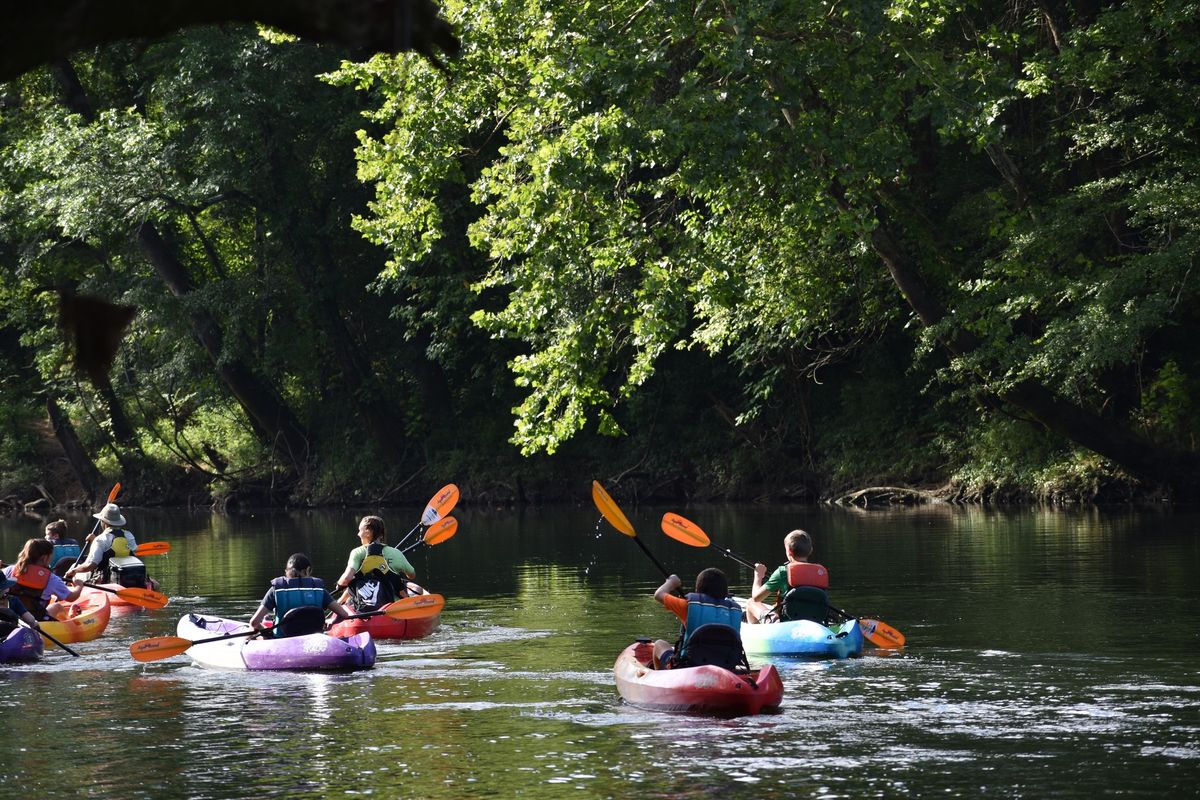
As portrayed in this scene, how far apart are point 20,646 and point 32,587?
1315 mm

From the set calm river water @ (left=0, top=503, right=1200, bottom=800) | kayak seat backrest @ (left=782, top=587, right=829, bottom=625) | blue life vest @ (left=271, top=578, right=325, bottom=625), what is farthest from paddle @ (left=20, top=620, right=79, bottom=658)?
kayak seat backrest @ (left=782, top=587, right=829, bottom=625)

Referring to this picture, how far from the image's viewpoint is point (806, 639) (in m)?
13.3

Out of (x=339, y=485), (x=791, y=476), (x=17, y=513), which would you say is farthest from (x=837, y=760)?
(x=17, y=513)

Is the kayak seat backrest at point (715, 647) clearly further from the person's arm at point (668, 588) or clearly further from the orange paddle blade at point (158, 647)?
the orange paddle blade at point (158, 647)

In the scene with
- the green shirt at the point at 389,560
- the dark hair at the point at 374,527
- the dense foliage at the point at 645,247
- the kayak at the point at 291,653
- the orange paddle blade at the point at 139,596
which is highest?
the dense foliage at the point at 645,247

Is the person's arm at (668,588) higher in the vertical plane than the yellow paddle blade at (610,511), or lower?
lower

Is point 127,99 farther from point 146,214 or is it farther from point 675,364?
point 675,364

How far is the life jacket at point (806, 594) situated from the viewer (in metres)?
13.5

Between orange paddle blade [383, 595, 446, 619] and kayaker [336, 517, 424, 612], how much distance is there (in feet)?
1.09

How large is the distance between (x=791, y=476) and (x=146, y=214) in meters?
14.7

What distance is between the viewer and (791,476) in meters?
36.2

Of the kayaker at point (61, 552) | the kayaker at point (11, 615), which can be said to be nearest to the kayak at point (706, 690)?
the kayaker at point (11, 615)

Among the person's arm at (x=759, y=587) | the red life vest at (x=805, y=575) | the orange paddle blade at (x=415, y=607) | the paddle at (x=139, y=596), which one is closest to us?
the red life vest at (x=805, y=575)

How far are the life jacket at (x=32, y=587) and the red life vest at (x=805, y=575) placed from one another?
22.4 feet
